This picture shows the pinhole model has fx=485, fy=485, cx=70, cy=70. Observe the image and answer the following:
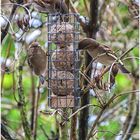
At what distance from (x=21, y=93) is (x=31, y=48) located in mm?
456

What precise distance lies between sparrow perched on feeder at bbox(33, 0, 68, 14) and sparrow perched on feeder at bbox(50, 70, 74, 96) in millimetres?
286

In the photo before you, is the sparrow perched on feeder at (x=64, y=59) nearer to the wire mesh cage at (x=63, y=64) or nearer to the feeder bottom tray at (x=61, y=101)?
the wire mesh cage at (x=63, y=64)

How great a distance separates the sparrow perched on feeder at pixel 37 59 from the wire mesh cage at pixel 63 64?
0.07 m

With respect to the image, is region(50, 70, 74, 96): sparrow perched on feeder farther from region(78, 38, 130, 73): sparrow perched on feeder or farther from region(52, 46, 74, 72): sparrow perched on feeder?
region(78, 38, 130, 73): sparrow perched on feeder

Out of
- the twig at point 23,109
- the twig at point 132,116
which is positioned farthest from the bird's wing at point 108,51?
the twig at point 132,116

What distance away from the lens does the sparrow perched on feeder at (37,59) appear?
2.27 m

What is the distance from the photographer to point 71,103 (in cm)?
208

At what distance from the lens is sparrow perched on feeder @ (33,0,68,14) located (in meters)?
2.20

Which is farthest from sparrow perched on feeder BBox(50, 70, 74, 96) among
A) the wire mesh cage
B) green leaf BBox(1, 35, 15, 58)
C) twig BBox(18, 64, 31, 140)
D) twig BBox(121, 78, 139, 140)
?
twig BBox(121, 78, 139, 140)

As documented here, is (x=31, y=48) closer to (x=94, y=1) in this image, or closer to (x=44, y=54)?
(x=44, y=54)

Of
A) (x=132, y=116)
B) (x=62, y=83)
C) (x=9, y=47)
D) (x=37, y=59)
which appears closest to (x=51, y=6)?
(x=37, y=59)

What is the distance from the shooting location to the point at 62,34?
2174 millimetres

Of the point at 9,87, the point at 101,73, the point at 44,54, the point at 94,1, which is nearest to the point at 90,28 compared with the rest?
the point at 94,1

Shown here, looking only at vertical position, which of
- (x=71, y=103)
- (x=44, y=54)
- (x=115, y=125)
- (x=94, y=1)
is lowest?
(x=115, y=125)
